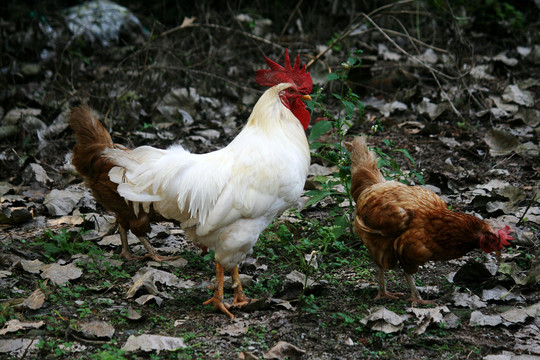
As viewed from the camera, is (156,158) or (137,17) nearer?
(156,158)

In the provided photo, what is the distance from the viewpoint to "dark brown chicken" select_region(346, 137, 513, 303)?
12.2 ft

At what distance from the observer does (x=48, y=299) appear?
3.84 m

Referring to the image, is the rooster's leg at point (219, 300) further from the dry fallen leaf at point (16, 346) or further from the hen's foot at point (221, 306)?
the dry fallen leaf at point (16, 346)

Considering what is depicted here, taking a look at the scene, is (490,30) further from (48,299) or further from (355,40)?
(48,299)

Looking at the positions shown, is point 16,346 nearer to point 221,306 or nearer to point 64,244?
point 221,306

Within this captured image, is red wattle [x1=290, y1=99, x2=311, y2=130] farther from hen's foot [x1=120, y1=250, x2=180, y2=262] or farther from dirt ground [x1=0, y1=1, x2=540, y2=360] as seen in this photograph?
hen's foot [x1=120, y1=250, x2=180, y2=262]

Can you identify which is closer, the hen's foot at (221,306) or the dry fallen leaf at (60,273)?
the hen's foot at (221,306)

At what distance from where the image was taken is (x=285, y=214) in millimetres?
5453

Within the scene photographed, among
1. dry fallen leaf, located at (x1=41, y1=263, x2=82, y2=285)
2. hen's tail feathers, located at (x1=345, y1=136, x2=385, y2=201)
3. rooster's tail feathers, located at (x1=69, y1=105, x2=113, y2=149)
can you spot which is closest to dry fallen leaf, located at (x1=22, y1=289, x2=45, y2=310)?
dry fallen leaf, located at (x1=41, y1=263, x2=82, y2=285)

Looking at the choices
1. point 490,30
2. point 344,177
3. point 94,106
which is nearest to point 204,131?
point 94,106

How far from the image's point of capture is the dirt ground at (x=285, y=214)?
3.49 m

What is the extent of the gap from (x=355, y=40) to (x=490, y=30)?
8.33 feet

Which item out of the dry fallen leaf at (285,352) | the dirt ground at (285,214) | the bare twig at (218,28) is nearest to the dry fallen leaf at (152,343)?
the dirt ground at (285,214)

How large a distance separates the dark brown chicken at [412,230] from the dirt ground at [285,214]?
343mm
